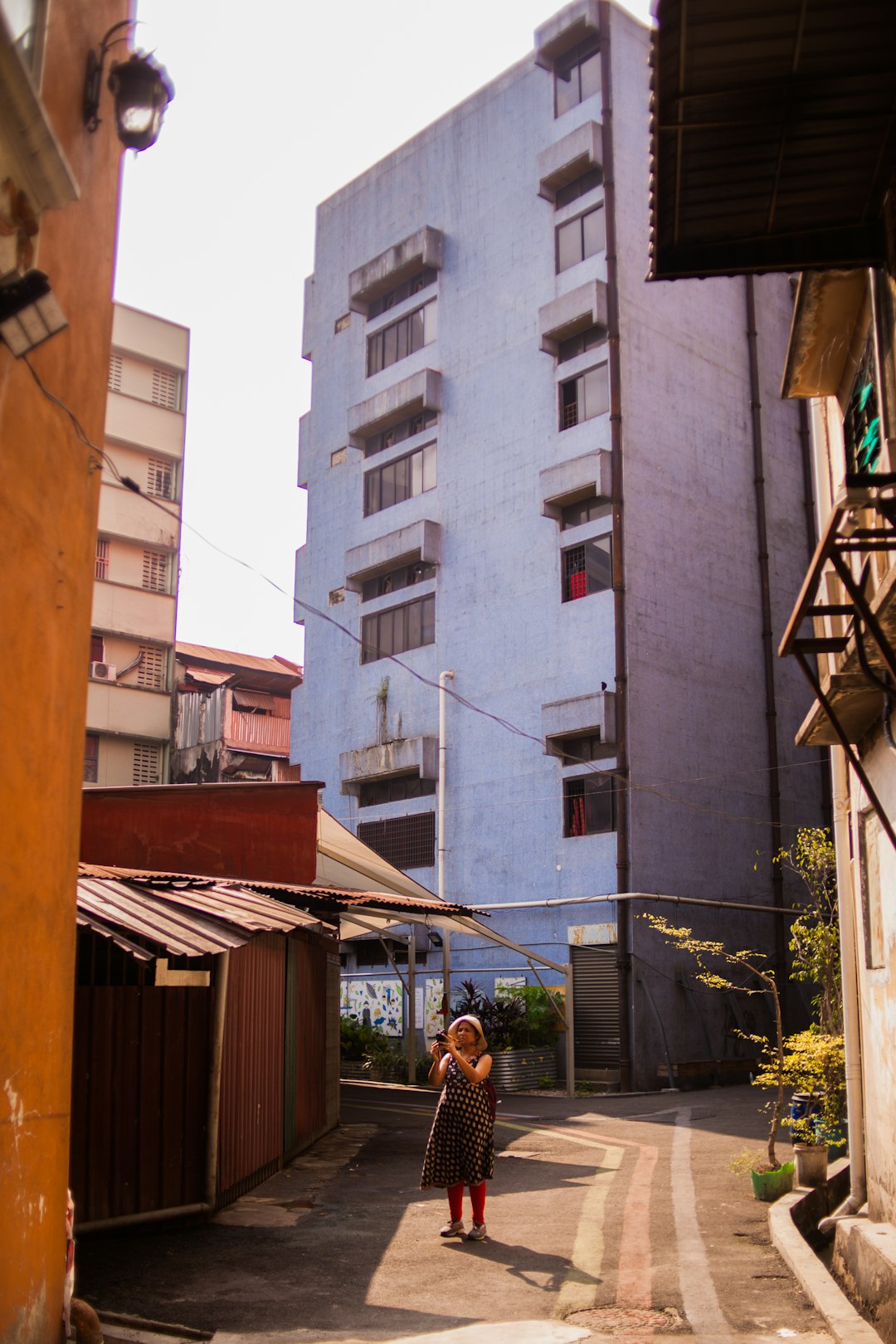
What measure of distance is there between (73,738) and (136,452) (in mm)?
29834

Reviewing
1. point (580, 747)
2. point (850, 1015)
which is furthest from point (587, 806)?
point (850, 1015)

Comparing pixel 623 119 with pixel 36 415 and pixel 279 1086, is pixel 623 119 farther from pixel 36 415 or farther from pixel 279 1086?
pixel 36 415

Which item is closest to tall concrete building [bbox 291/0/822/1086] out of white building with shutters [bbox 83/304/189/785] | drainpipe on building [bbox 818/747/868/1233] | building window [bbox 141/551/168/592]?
white building with shutters [bbox 83/304/189/785]

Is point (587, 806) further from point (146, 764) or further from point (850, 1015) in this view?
point (850, 1015)

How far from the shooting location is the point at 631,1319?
6.88 m

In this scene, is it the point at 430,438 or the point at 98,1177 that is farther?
the point at 430,438

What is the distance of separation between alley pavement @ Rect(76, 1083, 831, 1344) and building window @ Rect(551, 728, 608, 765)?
13.6 metres

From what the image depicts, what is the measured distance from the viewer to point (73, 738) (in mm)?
6691

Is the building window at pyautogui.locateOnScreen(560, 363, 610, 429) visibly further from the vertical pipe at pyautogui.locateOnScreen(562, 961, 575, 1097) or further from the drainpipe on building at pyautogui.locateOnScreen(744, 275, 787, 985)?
the vertical pipe at pyautogui.locateOnScreen(562, 961, 575, 1097)

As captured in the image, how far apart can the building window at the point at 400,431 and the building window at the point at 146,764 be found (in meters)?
10.2

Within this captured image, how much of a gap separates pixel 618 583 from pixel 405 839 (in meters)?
8.89

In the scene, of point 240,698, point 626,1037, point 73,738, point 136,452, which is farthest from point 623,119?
point 73,738

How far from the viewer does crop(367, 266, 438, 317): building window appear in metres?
34.6

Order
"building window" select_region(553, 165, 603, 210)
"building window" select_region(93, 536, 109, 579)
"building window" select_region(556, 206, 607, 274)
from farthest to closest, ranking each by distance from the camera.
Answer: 1. "building window" select_region(93, 536, 109, 579)
2. "building window" select_region(553, 165, 603, 210)
3. "building window" select_region(556, 206, 607, 274)
